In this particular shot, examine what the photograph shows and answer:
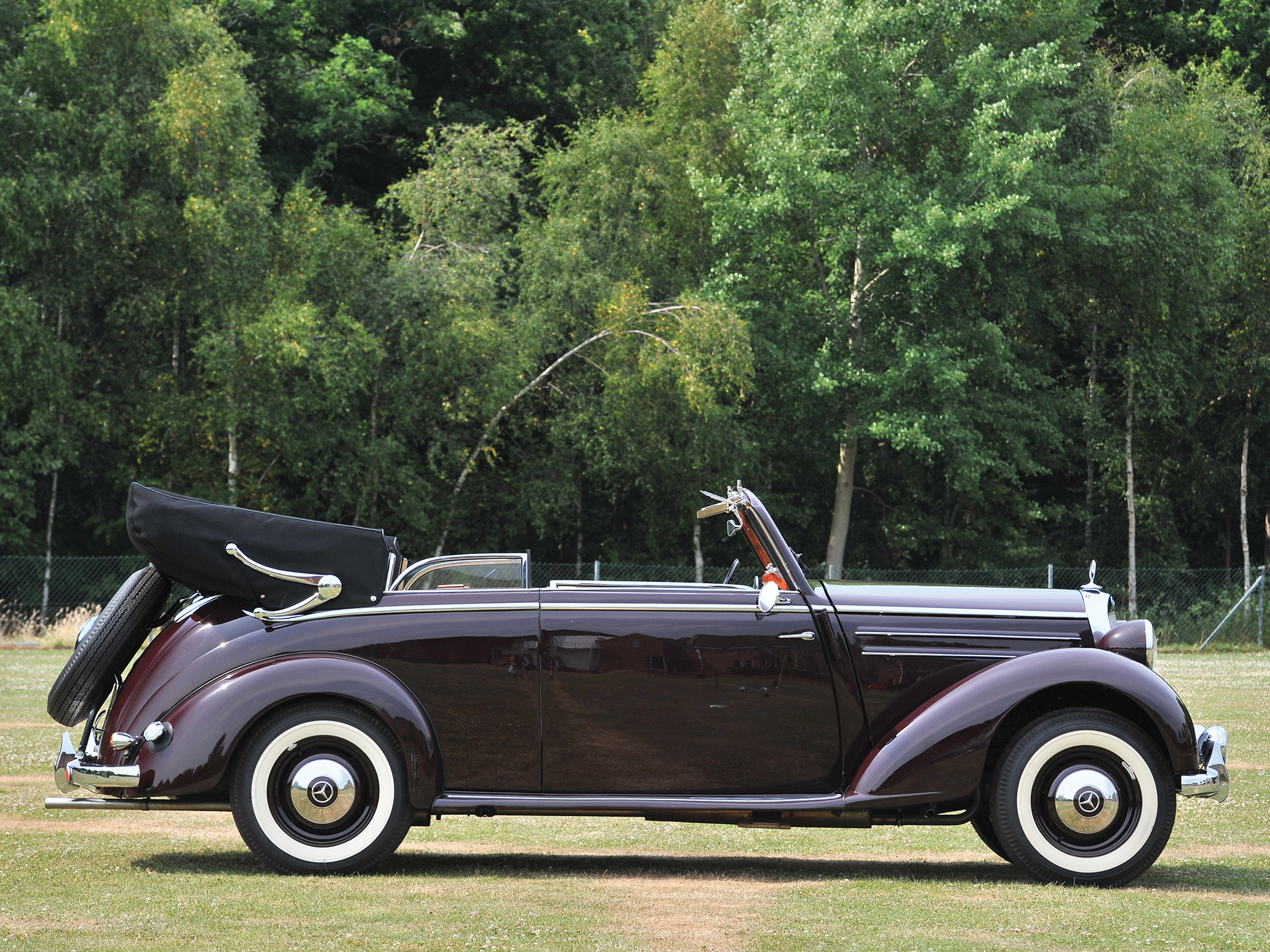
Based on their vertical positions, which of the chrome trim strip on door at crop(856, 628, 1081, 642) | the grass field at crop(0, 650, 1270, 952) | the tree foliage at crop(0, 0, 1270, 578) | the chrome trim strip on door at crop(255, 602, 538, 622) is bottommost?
the grass field at crop(0, 650, 1270, 952)

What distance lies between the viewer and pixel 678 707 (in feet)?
21.6

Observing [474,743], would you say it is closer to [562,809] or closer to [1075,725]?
[562,809]

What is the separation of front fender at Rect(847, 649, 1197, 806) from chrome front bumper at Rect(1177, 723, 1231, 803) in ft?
0.20

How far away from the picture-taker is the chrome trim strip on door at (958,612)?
6.77m

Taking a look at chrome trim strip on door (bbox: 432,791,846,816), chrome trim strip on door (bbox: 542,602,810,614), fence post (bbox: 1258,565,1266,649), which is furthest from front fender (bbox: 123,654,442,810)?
fence post (bbox: 1258,565,1266,649)

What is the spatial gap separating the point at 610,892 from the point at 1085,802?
2266 millimetres

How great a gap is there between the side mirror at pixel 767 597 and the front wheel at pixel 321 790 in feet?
5.98

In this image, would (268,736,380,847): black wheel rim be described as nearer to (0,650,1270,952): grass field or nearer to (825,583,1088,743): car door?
(0,650,1270,952): grass field

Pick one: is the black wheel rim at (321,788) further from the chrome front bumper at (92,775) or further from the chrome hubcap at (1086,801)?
the chrome hubcap at (1086,801)

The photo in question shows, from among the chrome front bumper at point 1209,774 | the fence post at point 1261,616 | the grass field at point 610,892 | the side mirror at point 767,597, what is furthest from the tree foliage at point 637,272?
the chrome front bumper at point 1209,774

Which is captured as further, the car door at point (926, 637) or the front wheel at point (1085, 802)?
the car door at point (926, 637)

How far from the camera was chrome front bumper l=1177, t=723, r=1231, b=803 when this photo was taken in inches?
256

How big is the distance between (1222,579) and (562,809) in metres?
28.8

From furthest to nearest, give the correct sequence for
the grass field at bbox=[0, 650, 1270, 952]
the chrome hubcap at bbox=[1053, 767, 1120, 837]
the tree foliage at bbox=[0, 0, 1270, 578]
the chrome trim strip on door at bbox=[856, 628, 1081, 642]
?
1. the tree foliage at bbox=[0, 0, 1270, 578]
2. the chrome trim strip on door at bbox=[856, 628, 1081, 642]
3. the chrome hubcap at bbox=[1053, 767, 1120, 837]
4. the grass field at bbox=[0, 650, 1270, 952]
